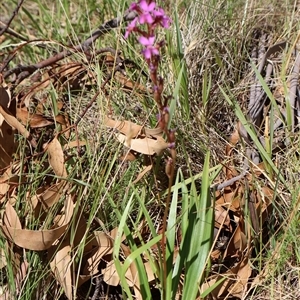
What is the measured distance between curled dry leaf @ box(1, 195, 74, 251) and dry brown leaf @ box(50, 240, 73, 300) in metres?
0.04

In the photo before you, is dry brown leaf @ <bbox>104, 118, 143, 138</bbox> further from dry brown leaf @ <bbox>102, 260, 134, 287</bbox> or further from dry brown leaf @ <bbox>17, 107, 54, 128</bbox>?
dry brown leaf @ <bbox>102, 260, 134, 287</bbox>

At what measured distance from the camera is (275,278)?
66.1 inches

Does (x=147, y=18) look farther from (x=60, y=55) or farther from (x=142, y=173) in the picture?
(x=60, y=55)

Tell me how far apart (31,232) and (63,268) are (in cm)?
14

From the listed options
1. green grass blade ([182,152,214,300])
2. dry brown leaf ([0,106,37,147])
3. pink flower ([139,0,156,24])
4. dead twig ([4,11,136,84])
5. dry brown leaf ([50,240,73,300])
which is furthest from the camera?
dead twig ([4,11,136,84])

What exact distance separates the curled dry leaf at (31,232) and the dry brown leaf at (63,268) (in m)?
0.04

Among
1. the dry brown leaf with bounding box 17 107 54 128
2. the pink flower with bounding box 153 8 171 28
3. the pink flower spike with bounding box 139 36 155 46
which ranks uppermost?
the pink flower with bounding box 153 8 171 28

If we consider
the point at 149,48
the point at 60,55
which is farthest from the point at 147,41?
the point at 60,55

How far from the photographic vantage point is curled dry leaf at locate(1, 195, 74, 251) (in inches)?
64.1

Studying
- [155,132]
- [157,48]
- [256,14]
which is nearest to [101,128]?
[155,132]

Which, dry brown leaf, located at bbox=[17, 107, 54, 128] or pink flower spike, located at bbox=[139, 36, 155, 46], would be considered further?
dry brown leaf, located at bbox=[17, 107, 54, 128]

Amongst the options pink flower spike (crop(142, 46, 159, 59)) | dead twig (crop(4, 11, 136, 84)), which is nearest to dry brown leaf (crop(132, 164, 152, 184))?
dead twig (crop(4, 11, 136, 84))

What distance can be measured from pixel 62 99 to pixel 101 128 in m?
0.40

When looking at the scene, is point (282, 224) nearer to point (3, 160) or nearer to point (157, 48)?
point (157, 48)
